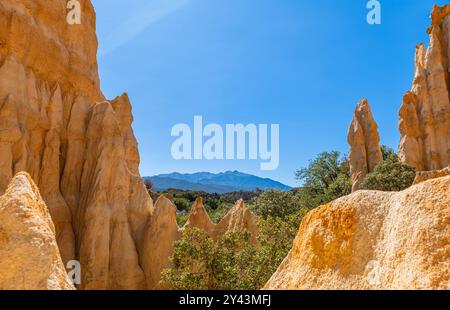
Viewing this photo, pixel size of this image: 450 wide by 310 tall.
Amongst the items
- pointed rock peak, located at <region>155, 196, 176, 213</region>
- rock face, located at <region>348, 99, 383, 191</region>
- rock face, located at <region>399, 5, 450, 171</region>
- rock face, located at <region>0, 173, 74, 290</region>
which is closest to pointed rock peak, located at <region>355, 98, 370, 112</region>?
rock face, located at <region>348, 99, 383, 191</region>

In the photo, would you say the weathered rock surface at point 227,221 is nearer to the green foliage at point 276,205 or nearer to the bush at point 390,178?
the green foliage at point 276,205

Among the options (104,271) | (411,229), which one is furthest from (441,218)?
(104,271)

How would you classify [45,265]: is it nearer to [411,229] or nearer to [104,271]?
[411,229]

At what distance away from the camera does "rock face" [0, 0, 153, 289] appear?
677 inches

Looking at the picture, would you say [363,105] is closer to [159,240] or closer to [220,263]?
[159,240]

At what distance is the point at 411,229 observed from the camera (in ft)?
16.7

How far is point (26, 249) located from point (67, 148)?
626 inches

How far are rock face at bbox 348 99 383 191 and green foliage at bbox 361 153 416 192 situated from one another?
4.97 metres

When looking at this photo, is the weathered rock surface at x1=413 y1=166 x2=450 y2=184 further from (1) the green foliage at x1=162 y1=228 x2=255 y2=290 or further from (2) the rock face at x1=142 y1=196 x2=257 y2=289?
(2) the rock face at x1=142 y1=196 x2=257 y2=289

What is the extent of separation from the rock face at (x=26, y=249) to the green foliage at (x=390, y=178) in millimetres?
30559

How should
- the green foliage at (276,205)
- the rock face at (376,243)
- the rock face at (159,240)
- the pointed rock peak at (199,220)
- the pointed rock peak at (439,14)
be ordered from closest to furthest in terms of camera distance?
the rock face at (376,243) < the rock face at (159,240) < the pointed rock peak at (199,220) < the green foliage at (276,205) < the pointed rock peak at (439,14)

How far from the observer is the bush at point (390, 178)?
3152cm

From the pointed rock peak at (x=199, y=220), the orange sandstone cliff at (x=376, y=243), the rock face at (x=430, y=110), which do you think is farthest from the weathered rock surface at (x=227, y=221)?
the rock face at (x=430, y=110)
